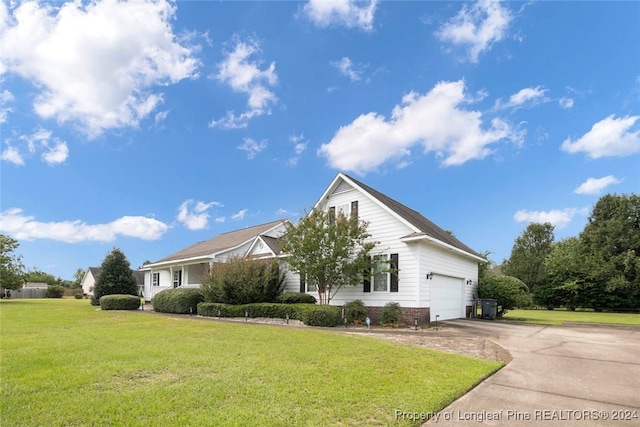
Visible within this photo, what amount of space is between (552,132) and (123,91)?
19.2m

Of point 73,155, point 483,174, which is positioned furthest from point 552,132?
point 73,155

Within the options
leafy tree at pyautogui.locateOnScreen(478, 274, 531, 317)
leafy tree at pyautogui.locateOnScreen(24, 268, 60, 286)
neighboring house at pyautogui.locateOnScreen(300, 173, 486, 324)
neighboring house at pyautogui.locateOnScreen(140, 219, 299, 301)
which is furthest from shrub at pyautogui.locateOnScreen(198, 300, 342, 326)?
leafy tree at pyautogui.locateOnScreen(24, 268, 60, 286)

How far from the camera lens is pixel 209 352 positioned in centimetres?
783

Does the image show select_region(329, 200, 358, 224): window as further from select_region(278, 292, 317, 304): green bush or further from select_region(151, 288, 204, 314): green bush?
select_region(151, 288, 204, 314): green bush

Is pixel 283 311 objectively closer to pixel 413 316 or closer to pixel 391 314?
pixel 391 314

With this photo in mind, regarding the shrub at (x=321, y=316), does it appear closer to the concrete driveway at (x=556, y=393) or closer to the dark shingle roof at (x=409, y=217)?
the dark shingle roof at (x=409, y=217)

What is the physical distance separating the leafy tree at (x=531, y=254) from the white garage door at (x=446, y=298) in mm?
27996

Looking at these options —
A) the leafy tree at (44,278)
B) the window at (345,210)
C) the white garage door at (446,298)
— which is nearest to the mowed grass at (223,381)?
the white garage door at (446,298)

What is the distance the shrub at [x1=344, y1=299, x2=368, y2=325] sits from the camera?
626 inches

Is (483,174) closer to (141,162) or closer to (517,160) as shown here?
(517,160)

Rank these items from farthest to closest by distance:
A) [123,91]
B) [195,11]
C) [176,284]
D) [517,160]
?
[176,284], [517,160], [123,91], [195,11]

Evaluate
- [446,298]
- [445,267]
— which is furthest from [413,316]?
[445,267]

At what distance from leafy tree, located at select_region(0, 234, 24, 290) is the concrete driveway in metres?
41.0

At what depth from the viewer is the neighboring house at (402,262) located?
15422 millimetres
